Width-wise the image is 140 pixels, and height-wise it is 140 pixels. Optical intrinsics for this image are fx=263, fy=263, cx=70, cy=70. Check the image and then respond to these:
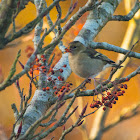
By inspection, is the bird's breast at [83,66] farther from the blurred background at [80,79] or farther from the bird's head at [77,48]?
the blurred background at [80,79]

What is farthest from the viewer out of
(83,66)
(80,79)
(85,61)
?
(80,79)

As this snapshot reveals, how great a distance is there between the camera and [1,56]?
8.16 meters

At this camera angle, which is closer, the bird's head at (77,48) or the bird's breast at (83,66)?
the bird's breast at (83,66)

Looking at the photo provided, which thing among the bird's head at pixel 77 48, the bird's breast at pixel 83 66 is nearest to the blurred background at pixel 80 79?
the bird's head at pixel 77 48

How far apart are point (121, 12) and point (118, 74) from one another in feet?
13.2

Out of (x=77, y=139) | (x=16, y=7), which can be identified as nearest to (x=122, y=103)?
(x=77, y=139)

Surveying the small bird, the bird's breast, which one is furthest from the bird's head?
the bird's breast

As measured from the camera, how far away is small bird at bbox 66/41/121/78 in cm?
411

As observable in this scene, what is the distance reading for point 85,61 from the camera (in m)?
4.26

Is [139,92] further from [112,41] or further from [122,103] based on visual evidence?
[112,41]

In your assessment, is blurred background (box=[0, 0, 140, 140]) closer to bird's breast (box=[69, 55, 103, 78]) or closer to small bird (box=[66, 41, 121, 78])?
small bird (box=[66, 41, 121, 78])

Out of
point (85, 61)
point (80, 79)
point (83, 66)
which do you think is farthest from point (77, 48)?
point (80, 79)

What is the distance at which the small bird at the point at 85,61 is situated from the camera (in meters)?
4.11

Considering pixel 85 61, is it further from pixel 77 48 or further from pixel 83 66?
pixel 77 48
